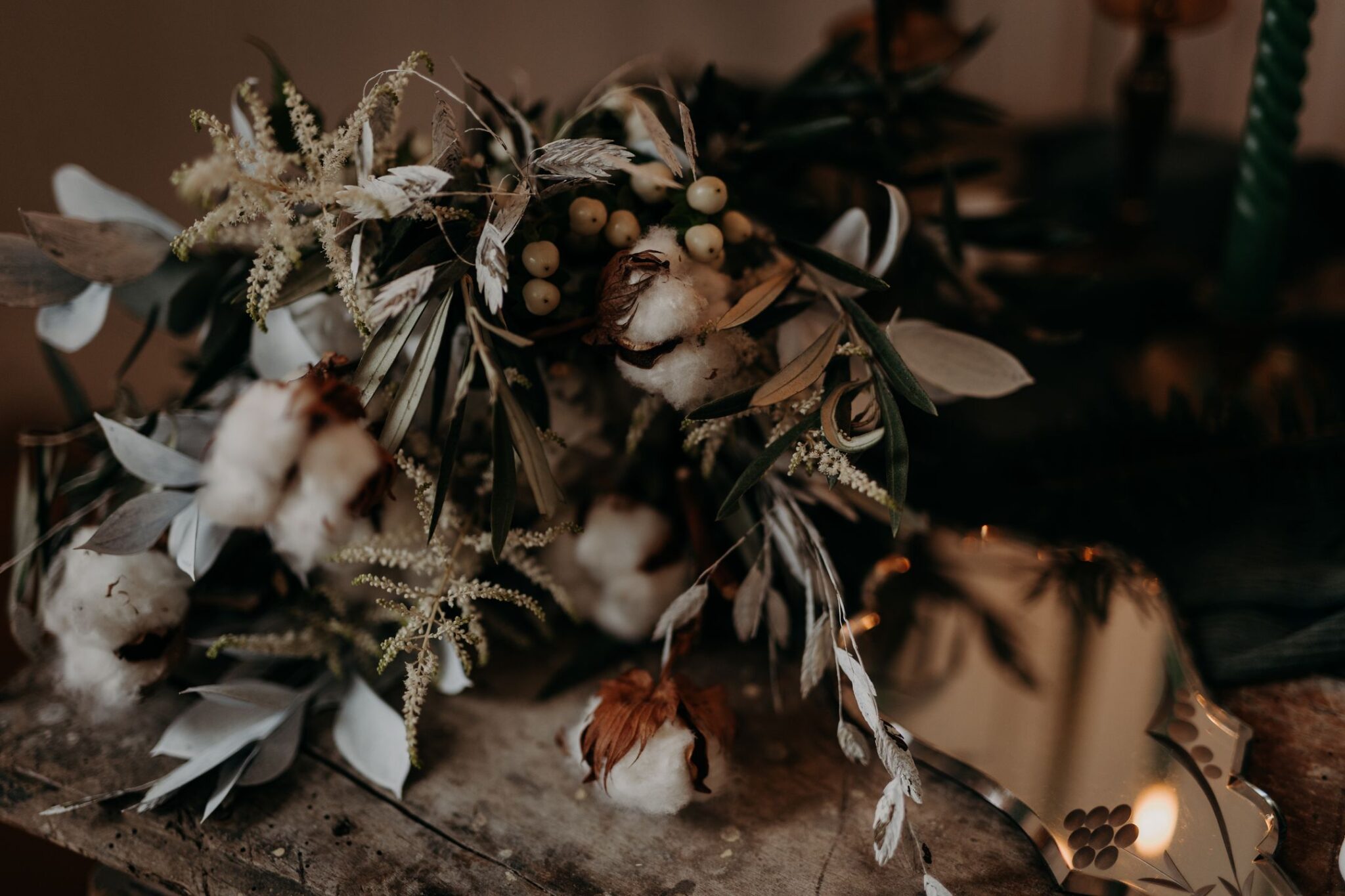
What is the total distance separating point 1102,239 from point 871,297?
425 millimetres

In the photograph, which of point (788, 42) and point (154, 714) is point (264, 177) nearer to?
point (154, 714)

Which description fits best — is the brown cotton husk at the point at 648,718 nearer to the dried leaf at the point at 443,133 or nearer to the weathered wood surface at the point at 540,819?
the weathered wood surface at the point at 540,819

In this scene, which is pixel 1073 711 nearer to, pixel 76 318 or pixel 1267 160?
pixel 1267 160

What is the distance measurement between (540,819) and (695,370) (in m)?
0.24

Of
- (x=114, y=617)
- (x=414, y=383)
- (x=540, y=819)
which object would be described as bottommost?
(x=540, y=819)

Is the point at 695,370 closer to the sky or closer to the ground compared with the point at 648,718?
closer to the sky

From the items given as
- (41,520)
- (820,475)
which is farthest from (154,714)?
(820,475)

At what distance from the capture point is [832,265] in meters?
0.47

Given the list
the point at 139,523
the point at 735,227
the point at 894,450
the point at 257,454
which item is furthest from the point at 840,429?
the point at 139,523

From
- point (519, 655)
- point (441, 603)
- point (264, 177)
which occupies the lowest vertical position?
point (519, 655)

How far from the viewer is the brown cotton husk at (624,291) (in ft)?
1.36

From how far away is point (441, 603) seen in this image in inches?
17.8

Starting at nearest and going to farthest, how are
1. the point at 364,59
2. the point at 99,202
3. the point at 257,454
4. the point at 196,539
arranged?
the point at 257,454
the point at 196,539
the point at 99,202
the point at 364,59

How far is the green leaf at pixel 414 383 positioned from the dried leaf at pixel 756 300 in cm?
13
